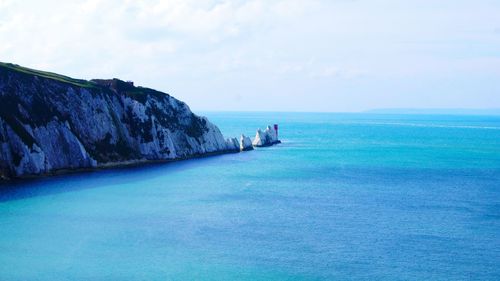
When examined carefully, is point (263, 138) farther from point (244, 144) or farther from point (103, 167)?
point (103, 167)

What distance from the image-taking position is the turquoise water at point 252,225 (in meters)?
51.3

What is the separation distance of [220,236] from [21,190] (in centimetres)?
4003

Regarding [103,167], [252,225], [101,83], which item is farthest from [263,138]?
[252,225]

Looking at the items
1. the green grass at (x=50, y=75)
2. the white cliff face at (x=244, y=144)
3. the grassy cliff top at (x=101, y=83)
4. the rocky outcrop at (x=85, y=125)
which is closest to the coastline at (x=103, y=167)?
the rocky outcrop at (x=85, y=125)

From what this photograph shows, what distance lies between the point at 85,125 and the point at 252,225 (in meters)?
63.2

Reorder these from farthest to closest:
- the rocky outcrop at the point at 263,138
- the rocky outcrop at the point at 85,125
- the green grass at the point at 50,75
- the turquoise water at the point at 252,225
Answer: the rocky outcrop at the point at 263,138 < the green grass at the point at 50,75 < the rocky outcrop at the point at 85,125 < the turquoise water at the point at 252,225

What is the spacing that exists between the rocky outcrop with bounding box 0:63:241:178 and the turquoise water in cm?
682

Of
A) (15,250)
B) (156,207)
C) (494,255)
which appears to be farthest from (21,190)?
(494,255)

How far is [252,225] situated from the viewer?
68.6 m

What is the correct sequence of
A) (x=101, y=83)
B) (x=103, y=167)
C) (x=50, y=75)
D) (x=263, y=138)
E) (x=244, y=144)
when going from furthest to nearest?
(x=263, y=138) < (x=244, y=144) < (x=101, y=83) < (x=50, y=75) < (x=103, y=167)

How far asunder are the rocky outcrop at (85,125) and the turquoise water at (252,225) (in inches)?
269

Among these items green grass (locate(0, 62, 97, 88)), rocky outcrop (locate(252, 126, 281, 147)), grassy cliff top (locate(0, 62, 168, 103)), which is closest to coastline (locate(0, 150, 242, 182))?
grassy cliff top (locate(0, 62, 168, 103))

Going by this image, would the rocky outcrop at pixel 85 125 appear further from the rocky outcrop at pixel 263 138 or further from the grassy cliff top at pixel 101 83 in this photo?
the rocky outcrop at pixel 263 138

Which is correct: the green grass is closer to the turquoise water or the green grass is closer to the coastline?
the coastline
